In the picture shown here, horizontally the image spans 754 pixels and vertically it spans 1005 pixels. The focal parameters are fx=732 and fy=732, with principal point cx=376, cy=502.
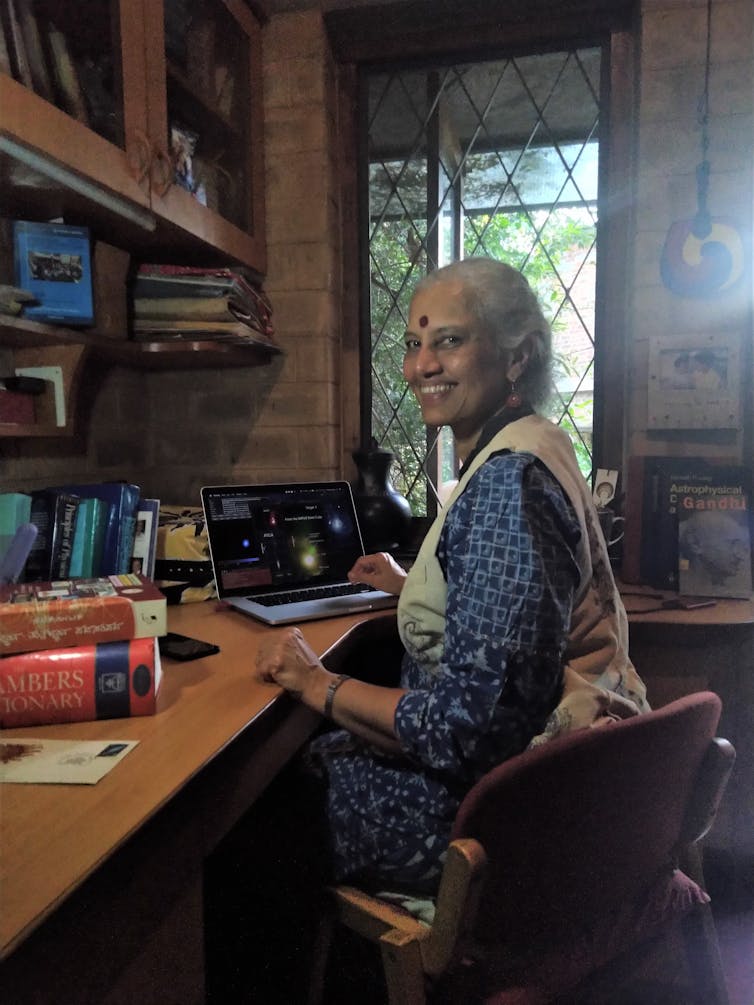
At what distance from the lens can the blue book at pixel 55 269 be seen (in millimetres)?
1445

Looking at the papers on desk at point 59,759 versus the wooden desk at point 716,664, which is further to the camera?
the wooden desk at point 716,664

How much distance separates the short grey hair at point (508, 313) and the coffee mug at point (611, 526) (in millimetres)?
803

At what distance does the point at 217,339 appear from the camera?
187 centimetres

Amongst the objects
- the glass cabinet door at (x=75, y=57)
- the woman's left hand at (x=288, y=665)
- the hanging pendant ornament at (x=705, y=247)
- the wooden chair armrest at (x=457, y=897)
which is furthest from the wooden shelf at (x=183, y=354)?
the wooden chair armrest at (x=457, y=897)

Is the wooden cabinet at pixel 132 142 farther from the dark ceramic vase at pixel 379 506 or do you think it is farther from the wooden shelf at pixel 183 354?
the dark ceramic vase at pixel 379 506

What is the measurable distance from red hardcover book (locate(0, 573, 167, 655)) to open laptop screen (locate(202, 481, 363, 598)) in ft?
1.91

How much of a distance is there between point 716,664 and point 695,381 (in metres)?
0.75

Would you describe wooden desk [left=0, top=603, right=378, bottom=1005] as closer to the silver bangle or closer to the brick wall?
the silver bangle

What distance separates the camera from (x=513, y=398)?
1.19 m

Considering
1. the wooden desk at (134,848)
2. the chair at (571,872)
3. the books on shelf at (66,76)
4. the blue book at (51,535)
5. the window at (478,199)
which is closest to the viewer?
the wooden desk at (134,848)

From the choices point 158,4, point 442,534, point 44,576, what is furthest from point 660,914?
point 158,4

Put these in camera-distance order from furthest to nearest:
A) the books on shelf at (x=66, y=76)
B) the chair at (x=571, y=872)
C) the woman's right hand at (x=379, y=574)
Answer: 1. the woman's right hand at (x=379, y=574)
2. the books on shelf at (x=66, y=76)
3. the chair at (x=571, y=872)

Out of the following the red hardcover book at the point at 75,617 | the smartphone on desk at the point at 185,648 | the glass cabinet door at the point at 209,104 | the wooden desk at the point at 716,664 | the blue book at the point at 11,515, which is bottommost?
the wooden desk at the point at 716,664

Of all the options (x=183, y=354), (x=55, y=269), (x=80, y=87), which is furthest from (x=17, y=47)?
(x=183, y=354)
